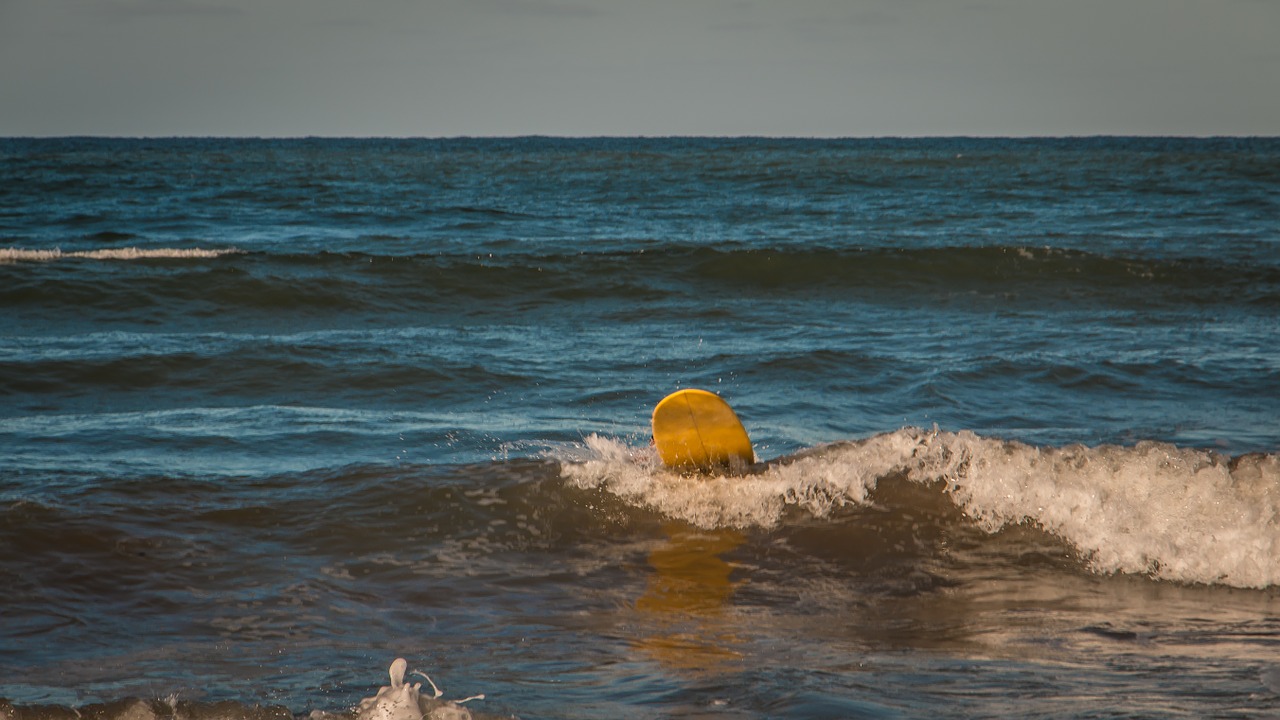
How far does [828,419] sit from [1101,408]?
180 centimetres

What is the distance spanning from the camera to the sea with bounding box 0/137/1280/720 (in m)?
3.44

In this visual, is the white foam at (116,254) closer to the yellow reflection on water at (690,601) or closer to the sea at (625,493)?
the sea at (625,493)

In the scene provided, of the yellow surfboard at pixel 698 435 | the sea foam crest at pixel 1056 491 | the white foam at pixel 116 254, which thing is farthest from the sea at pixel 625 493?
the white foam at pixel 116 254

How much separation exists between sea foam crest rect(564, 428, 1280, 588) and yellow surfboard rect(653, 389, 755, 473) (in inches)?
3.6

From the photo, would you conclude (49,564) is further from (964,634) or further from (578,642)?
(964,634)

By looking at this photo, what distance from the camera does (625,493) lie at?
5.53 meters

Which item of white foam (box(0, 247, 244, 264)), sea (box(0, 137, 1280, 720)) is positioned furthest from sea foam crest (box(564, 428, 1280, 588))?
white foam (box(0, 247, 244, 264))

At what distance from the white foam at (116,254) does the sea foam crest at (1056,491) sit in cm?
981

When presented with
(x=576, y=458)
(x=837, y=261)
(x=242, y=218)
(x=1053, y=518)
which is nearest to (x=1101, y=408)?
(x=1053, y=518)

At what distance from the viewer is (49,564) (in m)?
4.60

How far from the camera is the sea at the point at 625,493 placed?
344 cm

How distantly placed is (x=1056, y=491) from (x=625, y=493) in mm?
1940

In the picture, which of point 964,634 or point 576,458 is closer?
point 964,634

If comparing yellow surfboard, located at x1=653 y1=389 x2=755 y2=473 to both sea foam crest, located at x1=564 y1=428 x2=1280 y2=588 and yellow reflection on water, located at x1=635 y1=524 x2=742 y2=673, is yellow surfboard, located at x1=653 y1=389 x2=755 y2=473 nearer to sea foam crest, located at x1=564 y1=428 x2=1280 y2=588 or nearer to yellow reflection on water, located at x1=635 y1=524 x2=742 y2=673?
sea foam crest, located at x1=564 y1=428 x2=1280 y2=588
